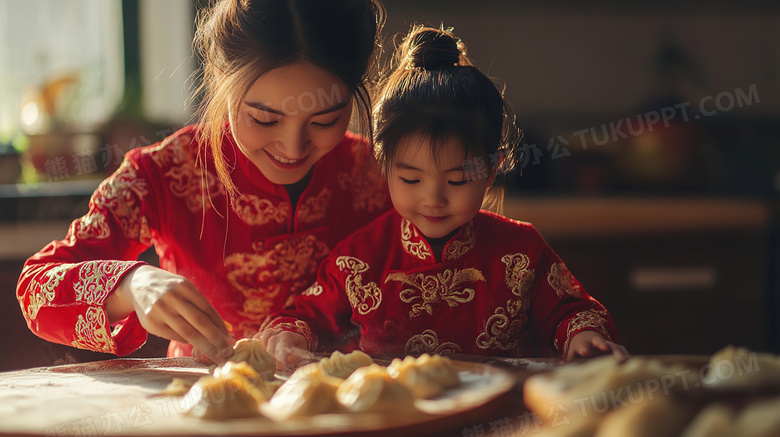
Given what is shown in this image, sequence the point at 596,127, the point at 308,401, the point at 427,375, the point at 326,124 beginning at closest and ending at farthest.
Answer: the point at 308,401 < the point at 427,375 < the point at 326,124 < the point at 596,127

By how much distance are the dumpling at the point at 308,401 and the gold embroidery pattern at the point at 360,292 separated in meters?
0.44

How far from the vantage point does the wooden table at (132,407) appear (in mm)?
542

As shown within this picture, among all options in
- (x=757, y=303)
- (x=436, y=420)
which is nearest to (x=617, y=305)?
(x=757, y=303)

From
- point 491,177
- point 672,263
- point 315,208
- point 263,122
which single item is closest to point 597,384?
point 491,177

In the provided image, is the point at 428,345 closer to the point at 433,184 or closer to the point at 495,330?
the point at 495,330

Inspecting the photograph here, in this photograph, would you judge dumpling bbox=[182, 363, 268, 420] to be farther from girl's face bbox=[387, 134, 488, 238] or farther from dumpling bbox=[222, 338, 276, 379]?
girl's face bbox=[387, 134, 488, 238]

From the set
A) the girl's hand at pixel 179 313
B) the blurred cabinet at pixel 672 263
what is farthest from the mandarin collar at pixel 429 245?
the blurred cabinet at pixel 672 263

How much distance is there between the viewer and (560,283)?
43.1 inches

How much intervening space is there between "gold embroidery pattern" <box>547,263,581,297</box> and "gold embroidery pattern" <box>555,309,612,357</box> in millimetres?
49

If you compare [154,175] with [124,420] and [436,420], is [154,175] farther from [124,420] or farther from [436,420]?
[436,420]

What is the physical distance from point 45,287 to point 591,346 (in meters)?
0.76

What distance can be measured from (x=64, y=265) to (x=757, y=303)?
2423mm

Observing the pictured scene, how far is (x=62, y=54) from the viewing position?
111 inches

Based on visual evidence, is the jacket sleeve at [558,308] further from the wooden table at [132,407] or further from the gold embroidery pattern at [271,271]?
the gold embroidery pattern at [271,271]
